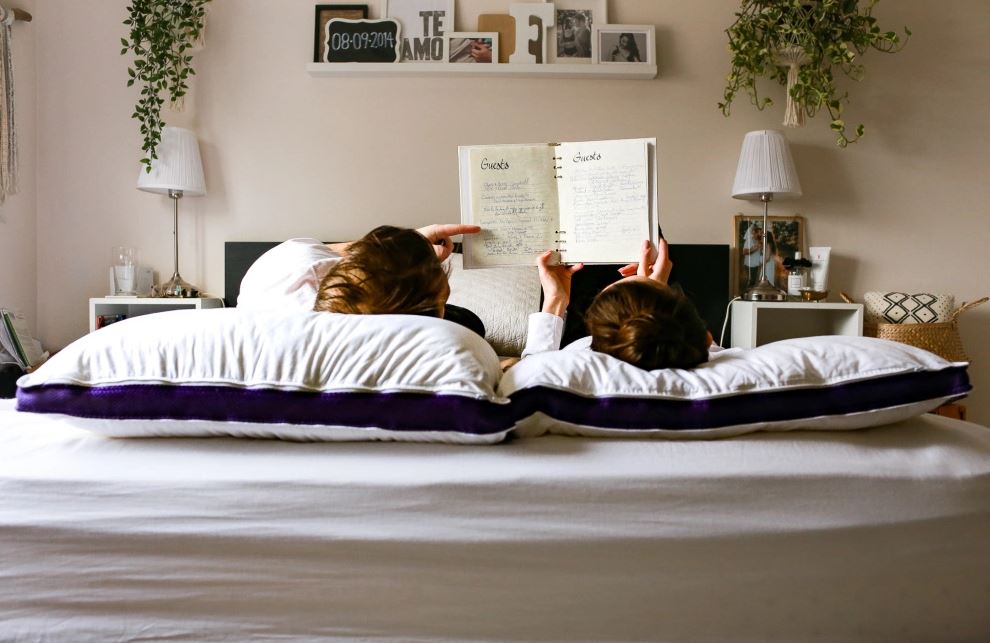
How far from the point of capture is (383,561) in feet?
2.65

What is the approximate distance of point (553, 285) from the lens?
5.39ft

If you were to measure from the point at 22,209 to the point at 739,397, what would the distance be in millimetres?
3029

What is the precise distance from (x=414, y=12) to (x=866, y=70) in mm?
1932

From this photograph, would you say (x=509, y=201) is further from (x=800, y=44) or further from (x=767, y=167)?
(x=800, y=44)

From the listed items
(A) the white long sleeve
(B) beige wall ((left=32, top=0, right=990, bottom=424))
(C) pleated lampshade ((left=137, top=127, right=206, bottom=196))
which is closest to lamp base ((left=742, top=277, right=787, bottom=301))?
(B) beige wall ((left=32, top=0, right=990, bottom=424))

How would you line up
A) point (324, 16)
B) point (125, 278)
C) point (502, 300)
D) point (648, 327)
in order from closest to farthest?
point (648, 327), point (502, 300), point (125, 278), point (324, 16)

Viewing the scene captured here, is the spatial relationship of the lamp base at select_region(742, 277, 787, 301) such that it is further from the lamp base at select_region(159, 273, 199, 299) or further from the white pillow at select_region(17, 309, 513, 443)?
the lamp base at select_region(159, 273, 199, 299)

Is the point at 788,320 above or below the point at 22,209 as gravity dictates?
below

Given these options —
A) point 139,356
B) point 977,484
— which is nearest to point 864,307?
point 977,484

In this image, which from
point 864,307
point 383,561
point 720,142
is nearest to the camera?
point 383,561

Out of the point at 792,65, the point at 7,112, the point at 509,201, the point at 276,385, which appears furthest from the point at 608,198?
the point at 7,112

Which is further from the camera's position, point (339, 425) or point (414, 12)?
point (414, 12)

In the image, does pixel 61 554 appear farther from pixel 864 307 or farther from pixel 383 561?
pixel 864 307

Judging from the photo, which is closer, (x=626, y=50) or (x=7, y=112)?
(x=7, y=112)
